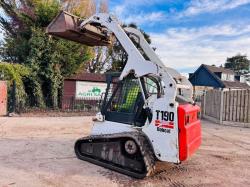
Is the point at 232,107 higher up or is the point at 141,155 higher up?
the point at 232,107

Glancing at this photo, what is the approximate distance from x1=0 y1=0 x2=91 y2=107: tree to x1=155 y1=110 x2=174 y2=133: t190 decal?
12.8 m

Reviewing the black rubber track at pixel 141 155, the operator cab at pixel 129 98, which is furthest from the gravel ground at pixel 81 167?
the operator cab at pixel 129 98

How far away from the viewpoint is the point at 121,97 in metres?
5.74

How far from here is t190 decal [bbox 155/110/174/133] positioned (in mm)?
4836

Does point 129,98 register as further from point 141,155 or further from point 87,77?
point 87,77

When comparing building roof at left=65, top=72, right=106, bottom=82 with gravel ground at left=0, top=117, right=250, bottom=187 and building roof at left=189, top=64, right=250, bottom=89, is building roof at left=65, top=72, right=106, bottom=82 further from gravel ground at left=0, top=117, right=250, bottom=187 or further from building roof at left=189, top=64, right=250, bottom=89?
building roof at left=189, top=64, right=250, bottom=89

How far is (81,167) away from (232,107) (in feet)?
33.2

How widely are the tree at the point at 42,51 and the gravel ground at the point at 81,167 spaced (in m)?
8.32

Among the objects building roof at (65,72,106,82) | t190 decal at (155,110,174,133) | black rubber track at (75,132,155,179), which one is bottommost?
black rubber track at (75,132,155,179)

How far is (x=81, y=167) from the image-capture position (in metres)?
5.68

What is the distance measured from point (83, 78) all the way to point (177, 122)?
15.7m

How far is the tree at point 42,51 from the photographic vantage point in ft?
54.5

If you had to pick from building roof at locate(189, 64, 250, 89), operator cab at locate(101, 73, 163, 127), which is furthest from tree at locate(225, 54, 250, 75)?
operator cab at locate(101, 73, 163, 127)

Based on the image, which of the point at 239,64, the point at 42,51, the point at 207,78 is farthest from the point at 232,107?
the point at 239,64
